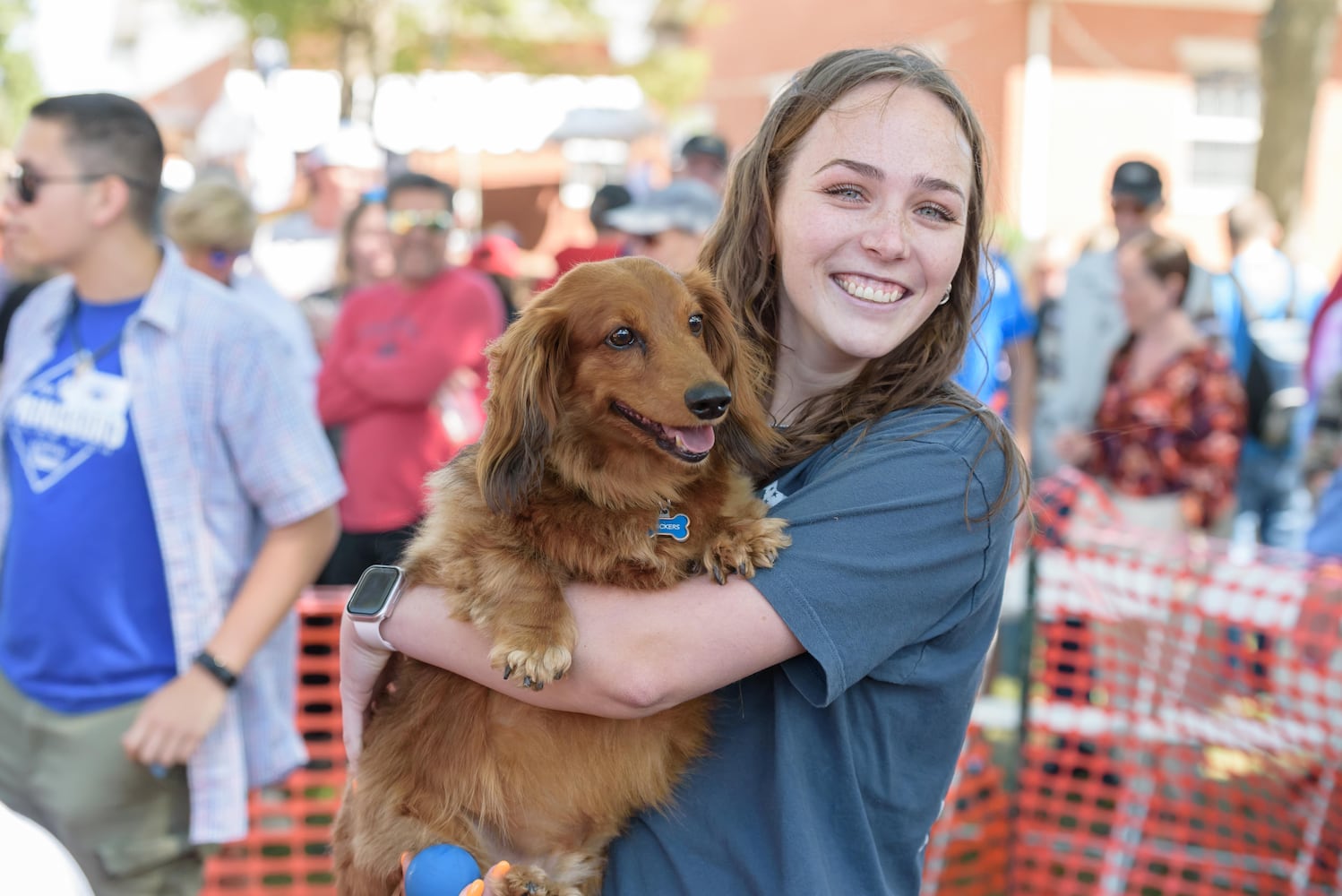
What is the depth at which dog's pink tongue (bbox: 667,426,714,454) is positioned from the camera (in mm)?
2016

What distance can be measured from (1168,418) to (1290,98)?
21.6 feet

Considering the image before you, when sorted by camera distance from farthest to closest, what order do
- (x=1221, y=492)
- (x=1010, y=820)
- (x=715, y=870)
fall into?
(x=1221, y=492), (x=1010, y=820), (x=715, y=870)

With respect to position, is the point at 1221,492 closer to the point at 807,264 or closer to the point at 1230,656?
the point at 1230,656

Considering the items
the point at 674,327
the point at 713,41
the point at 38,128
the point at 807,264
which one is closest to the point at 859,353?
the point at 807,264

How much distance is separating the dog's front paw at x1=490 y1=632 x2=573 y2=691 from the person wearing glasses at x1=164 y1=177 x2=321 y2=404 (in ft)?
12.6

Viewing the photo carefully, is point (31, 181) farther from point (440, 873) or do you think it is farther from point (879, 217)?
point (879, 217)

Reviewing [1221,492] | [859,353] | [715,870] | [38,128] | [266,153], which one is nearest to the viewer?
[715,870]

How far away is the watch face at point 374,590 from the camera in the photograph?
2025mm

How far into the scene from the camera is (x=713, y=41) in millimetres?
25734

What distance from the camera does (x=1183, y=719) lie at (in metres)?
Result: 4.51

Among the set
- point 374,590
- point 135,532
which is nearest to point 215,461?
point 135,532

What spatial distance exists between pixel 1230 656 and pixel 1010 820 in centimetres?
104

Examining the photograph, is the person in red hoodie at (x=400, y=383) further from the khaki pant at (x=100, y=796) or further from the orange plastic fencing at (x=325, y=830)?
the khaki pant at (x=100, y=796)

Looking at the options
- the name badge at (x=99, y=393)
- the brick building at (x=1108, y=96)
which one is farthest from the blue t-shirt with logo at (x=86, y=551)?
the brick building at (x=1108, y=96)
